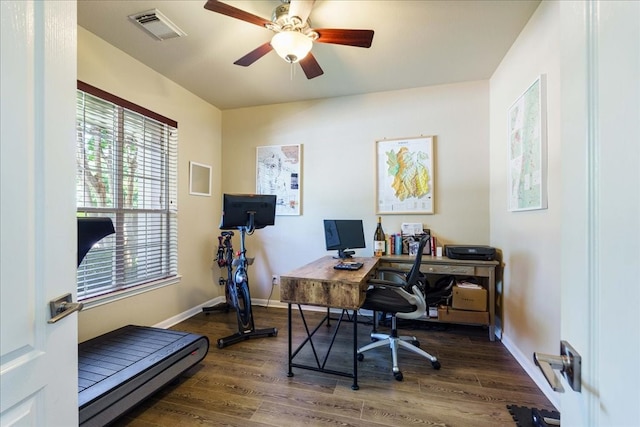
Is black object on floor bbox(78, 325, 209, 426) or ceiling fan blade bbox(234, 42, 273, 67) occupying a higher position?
ceiling fan blade bbox(234, 42, 273, 67)

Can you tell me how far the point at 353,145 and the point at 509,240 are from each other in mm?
2033

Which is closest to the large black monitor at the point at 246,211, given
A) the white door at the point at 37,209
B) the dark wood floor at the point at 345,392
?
the dark wood floor at the point at 345,392

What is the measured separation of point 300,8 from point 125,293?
287 centimetres

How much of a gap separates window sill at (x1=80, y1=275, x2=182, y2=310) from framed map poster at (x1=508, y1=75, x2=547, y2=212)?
360 cm

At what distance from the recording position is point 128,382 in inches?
64.4

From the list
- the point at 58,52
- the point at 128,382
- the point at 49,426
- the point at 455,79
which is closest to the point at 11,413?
the point at 49,426

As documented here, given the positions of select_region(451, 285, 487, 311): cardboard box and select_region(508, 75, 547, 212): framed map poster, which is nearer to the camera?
select_region(508, 75, 547, 212): framed map poster

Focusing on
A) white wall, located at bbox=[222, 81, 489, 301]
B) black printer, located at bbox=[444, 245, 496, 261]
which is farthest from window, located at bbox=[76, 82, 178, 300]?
black printer, located at bbox=[444, 245, 496, 261]

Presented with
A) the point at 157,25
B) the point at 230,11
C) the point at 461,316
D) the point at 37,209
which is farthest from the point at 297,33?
the point at 461,316

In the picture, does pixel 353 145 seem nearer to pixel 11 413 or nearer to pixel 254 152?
pixel 254 152

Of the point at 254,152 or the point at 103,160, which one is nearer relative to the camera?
the point at 103,160

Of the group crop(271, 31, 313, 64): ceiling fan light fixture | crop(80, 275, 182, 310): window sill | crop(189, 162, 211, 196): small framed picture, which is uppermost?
crop(271, 31, 313, 64): ceiling fan light fixture

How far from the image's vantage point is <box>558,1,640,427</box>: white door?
42 cm

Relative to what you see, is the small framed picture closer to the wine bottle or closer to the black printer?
the wine bottle
